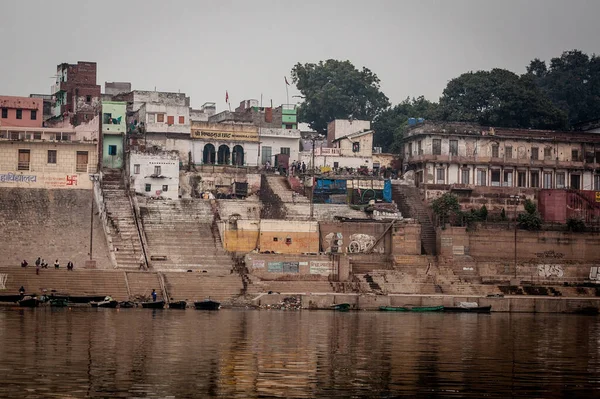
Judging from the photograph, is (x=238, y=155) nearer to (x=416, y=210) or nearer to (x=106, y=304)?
(x=416, y=210)

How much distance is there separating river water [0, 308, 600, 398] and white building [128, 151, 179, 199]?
18724 millimetres

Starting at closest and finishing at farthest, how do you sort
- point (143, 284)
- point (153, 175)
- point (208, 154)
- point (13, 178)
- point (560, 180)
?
point (143, 284)
point (13, 178)
point (153, 175)
point (208, 154)
point (560, 180)

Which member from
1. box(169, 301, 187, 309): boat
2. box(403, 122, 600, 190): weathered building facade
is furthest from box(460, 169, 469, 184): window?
box(169, 301, 187, 309): boat

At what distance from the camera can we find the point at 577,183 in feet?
273

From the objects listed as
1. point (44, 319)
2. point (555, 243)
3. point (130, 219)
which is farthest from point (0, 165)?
point (555, 243)

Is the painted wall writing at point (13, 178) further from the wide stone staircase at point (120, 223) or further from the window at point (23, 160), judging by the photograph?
the wide stone staircase at point (120, 223)

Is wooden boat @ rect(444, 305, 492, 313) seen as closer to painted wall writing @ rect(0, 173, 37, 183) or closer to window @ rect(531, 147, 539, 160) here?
window @ rect(531, 147, 539, 160)

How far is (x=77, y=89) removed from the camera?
271 feet

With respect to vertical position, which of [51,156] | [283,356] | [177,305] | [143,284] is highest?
[51,156]

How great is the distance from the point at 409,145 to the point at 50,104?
25957 mm

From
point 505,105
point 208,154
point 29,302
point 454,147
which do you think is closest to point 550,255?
point 454,147

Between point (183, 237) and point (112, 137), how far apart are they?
35.6 ft

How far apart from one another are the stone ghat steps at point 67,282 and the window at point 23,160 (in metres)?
11.9

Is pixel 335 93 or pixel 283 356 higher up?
pixel 335 93
